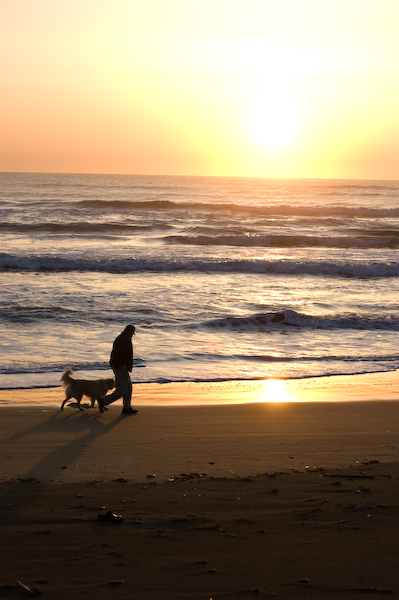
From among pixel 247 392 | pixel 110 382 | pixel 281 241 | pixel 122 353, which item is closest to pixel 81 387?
pixel 110 382

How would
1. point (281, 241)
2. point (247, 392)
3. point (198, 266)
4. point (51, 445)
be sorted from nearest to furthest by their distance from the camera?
point (51, 445), point (247, 392), point (198, 266), point (281, 241)

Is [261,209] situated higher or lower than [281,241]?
higher

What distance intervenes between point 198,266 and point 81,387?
16754mm

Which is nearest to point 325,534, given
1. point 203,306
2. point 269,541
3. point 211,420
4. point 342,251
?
point 269,541

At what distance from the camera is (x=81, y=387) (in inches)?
285

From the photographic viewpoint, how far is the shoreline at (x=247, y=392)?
790 centimetres

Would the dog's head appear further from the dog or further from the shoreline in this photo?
the shoreline

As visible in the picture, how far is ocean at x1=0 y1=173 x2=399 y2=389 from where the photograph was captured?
33.4ft

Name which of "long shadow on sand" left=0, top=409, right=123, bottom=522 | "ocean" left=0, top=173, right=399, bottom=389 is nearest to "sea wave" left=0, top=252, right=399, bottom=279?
"ocean" left=0, top=173, right=399, bottom=389

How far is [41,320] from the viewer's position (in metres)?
13.1

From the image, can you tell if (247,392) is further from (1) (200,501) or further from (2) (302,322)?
(2) (302,322)

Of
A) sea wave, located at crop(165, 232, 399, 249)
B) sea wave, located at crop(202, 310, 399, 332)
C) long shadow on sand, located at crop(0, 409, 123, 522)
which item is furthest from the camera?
sea wave, located at crop(165, 232, 399, 249)

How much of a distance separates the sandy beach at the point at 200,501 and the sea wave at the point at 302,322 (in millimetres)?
5841

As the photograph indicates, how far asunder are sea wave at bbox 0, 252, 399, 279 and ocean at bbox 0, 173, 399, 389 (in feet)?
0.17
